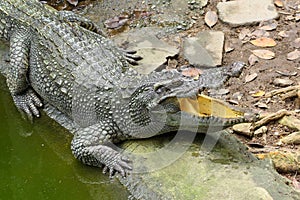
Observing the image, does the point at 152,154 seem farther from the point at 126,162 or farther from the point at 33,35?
the point at 33,35

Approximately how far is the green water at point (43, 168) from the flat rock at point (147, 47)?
969mm

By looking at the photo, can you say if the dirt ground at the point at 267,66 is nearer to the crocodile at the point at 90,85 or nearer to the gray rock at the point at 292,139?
the gray rock at the point at 292,139

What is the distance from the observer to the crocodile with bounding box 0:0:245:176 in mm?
3605

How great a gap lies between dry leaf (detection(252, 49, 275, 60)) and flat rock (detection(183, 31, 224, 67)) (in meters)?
0.30

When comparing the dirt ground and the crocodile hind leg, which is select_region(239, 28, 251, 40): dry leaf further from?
the crocodile hind leg

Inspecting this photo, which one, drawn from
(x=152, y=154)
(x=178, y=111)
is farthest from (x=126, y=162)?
(x=178, y=111)

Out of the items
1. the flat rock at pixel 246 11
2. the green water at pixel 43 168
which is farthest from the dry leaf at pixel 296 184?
the flat rock at pixel 246 11

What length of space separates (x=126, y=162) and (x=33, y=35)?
4.74ft

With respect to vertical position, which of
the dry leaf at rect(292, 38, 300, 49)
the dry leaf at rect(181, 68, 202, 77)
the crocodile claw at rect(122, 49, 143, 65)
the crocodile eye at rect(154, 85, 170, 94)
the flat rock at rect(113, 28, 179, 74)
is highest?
the crocodile eye at rect(154, 85, 170, 94)

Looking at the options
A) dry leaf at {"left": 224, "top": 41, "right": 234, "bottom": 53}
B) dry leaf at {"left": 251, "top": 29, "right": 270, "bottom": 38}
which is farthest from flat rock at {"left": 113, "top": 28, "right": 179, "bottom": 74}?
dry leaf at {"left": 251, "top": 29, "right": 270, "bottom": 38}

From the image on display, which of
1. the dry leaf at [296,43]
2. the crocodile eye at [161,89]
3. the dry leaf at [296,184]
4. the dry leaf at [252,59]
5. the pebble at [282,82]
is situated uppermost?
the crocodile eye at [161,89]

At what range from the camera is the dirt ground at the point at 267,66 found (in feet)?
13.1

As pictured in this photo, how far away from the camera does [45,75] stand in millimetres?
4230

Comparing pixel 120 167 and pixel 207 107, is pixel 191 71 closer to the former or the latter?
pixel 207 107
